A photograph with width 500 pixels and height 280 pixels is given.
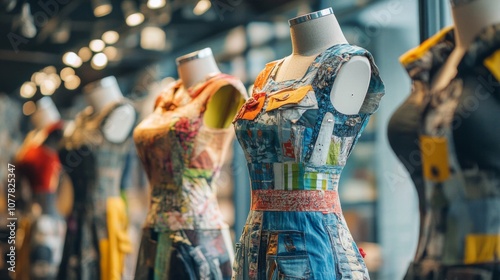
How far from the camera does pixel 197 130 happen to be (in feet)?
11.2

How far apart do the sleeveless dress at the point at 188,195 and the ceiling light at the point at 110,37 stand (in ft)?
10.9

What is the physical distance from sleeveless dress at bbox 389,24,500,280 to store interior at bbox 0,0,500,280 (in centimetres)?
57

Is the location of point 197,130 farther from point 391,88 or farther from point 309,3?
point 309,3

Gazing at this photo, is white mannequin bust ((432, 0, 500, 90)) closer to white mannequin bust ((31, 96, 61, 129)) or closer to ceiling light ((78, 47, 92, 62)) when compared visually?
white mannequin bust ((31, 96, 61, 129))

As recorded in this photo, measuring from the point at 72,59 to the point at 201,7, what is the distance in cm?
179

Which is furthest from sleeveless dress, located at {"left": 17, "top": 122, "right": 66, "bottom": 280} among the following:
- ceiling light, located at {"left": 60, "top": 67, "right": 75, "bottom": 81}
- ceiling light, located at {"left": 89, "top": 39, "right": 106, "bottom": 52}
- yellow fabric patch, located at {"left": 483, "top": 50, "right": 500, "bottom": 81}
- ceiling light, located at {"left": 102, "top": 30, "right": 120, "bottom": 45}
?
yellow fabric patch, located at {"left": 483, "top": 50, "right": 500, "bottom": 81}

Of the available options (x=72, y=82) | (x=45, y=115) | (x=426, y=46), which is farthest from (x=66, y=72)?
(x=426, y=46)

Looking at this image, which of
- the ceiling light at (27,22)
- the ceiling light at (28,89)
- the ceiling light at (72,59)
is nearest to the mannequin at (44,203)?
the ceiling light at (27,22)

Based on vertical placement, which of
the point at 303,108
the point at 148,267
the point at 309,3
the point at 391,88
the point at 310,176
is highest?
the point at 309,3

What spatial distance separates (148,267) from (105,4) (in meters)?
3.11

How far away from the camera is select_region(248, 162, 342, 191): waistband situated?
255 centimetres

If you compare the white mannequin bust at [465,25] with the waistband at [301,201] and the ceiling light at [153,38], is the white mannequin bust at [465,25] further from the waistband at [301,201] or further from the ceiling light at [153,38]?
the ceiling light at [153,38]

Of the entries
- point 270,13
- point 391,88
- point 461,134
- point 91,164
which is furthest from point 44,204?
point 461,134

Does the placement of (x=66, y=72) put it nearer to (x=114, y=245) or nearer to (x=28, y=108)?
(x=28, y=108)
